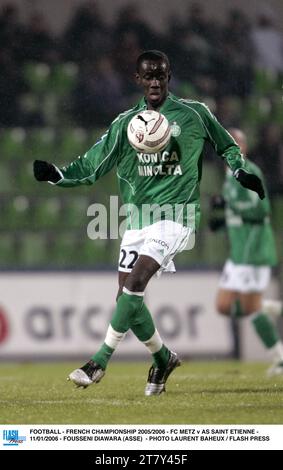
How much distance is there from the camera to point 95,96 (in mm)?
12062

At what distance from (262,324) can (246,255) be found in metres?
0.73

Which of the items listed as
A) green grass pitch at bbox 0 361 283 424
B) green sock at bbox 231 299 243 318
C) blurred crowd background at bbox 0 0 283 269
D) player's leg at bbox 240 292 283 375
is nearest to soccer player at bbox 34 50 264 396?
green grass pitch at bbox 0 361 283 424

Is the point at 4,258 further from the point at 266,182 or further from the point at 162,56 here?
the point at 162,56

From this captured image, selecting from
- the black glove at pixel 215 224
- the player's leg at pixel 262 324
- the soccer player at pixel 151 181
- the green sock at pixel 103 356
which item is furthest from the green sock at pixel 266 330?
the green sock at pixel 103 356

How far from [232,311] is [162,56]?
155 inches

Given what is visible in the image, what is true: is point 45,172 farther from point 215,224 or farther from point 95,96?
point 95,96

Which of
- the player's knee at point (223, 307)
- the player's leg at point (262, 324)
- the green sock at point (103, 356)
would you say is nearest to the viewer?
the green sock at point (103, 356)

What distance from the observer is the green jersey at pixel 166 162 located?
22.7ft

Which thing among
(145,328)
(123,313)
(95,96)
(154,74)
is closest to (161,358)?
(145,328)

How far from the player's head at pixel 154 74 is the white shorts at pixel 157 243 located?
74 cm

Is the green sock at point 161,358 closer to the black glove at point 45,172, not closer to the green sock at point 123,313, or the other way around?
the green sock at point 123,313

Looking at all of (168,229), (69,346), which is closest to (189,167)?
(168,229)

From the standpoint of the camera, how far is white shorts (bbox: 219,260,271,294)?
34.1 ft

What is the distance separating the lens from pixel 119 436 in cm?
588
